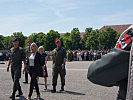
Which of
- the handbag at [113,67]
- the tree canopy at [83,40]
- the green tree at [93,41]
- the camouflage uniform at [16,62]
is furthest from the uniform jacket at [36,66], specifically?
the green tree at [93,41]

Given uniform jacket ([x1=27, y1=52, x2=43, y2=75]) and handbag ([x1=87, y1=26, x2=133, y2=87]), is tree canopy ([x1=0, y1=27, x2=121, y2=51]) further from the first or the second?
handbag ([x1=87, y1=26, x2=133, y2=87])

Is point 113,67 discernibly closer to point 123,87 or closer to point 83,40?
point 123,87

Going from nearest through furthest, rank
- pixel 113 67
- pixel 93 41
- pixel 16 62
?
pixel 113 67, pixel 16 62, pixel 93 41

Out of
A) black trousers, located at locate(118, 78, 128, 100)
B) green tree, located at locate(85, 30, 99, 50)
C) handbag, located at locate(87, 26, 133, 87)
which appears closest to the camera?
handbag, located at locate(87, 26, 133, 87)

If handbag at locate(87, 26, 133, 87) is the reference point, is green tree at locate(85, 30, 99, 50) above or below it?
above

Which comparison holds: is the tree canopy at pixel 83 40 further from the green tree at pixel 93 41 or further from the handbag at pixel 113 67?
the handbag at pixel 113 67

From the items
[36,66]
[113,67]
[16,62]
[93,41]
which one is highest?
[93,41]

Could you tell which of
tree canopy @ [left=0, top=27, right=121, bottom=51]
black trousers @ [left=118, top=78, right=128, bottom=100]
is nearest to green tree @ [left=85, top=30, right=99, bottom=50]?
tree canopy @ [left=0, top=27, right=121, bottom=51]

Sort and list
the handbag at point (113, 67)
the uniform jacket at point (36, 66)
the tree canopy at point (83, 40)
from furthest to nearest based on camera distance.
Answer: the tree canopy at point (83, 40) → the uniform jacket at point (36, 66) → the handbag at point (113, 67)

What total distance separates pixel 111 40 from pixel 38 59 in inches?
2964

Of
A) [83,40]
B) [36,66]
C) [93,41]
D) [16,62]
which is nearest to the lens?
[36,66]

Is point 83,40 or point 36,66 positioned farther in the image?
point 83,40

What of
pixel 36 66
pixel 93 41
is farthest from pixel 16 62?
pixel 93 41

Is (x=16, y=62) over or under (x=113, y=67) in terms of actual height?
under
